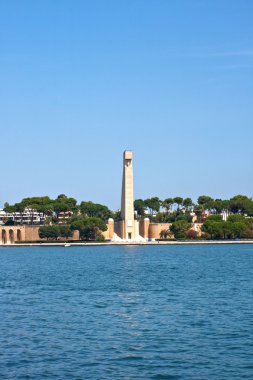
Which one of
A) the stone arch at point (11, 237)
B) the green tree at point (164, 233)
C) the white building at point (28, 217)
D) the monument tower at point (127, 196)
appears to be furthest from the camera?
the white building at point (28, 217)

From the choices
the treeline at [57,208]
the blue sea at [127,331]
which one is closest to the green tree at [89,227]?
the treeline at [57,208]

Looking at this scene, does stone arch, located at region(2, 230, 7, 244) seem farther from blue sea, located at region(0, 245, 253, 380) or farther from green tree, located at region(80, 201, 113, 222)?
blue sea, located at region(0, 245, 253, 380)

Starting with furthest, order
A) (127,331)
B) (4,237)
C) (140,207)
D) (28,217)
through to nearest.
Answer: (28,217), (140,207), (4,237), (127,331)

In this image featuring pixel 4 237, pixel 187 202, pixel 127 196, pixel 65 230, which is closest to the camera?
pixel 127 196

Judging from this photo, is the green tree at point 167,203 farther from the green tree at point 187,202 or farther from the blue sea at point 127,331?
the blue sea at point 127,331

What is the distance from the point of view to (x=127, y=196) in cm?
13062

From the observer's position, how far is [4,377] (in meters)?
21.3

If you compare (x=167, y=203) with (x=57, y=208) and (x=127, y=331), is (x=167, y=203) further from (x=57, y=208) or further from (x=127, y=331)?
(x=127, y=331)


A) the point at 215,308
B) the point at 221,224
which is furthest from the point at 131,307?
the point at 221,224

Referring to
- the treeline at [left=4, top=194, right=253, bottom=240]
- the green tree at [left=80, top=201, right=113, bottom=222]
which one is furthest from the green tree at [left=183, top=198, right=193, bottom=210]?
the green tree at [left=80, top=201, right=113, bottom=222]

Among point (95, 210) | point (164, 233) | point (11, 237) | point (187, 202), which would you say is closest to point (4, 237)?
point (11, 237)

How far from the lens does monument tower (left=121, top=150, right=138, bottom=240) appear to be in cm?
12962

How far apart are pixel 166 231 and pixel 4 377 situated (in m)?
127

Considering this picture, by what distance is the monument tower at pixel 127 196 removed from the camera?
425 feet
